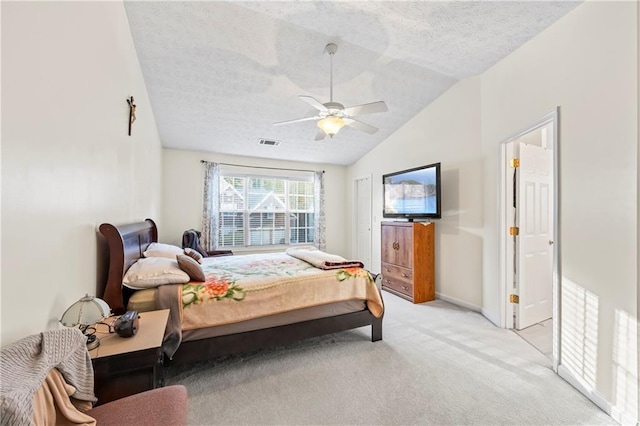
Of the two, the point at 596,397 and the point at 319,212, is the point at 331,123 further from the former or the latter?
the point at 319,212

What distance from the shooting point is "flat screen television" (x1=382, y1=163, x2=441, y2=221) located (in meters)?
3.77

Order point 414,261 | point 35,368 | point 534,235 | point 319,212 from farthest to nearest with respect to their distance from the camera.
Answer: point 319,212, point 414,261, point 534,235, point 35,368

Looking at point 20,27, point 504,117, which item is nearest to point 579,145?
point 504,117

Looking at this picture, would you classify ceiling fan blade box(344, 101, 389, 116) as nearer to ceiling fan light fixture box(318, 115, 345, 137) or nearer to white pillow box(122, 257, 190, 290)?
ceiling fan light fixture box(318, 115, 345, 137)

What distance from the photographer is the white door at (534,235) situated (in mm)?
2975

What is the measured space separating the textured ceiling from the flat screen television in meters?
1.04

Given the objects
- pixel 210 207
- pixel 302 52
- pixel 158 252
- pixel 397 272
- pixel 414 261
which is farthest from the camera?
pixel 210 207

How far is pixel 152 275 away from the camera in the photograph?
199 cm

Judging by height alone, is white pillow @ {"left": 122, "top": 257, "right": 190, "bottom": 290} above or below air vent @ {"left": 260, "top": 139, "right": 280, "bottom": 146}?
A: below

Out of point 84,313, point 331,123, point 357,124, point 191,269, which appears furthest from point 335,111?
point 84,313

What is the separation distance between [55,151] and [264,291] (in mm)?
1561

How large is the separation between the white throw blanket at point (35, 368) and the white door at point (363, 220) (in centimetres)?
515

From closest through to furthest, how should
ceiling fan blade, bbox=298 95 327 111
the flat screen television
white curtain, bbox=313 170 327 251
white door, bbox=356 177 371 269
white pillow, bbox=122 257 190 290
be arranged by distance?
white pillow, bbox=122 257 190 290 < ceiling fan blade, bbox=298 95 327 111 < the flat screen television < white door, bbox=356 177 371 269 < white curtain, bbox=313 170 327 251

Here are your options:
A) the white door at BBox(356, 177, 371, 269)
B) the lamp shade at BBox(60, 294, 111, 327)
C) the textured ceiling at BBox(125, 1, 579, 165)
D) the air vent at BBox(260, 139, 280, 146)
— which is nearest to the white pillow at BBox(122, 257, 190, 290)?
the lamp shade at BBox(60, 294, 111, 327)
